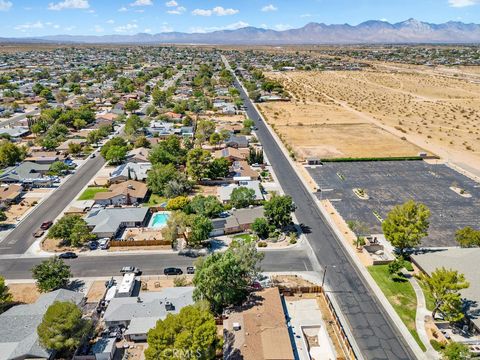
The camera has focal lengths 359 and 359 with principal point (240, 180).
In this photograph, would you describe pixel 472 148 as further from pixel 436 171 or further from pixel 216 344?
pixel 216 344

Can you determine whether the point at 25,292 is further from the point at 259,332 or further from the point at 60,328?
the point at 259,332

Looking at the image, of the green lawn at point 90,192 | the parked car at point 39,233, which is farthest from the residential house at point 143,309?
the green lawn at point 90,192

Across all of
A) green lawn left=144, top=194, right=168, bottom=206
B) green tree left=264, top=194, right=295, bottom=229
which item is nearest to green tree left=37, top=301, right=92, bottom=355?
green tree left=264, top=194, right=295, bottom=229

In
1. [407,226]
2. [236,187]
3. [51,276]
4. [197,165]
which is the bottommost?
[51,276]

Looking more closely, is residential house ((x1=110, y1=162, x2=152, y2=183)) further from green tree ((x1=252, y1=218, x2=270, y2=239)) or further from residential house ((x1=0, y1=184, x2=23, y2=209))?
green tree ((x1=252, y1=218, x2=270, y2=239))

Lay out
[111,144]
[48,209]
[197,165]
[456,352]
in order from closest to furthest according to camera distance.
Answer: [456,352], [48,209], [197,165], [111,144]

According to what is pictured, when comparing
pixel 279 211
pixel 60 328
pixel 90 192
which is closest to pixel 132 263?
pixel 60 328

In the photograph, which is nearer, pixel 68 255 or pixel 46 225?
pixel 68 255

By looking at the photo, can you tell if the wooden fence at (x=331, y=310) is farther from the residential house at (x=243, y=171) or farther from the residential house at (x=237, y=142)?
the residential house at (x=237, y=142)
